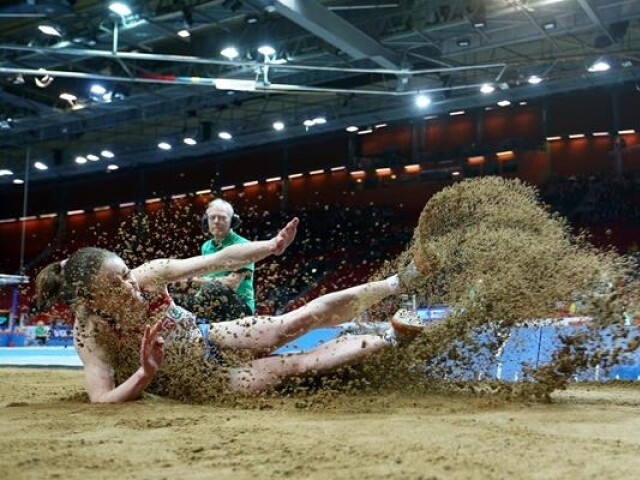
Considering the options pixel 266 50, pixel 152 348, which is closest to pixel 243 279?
pixel 152 348

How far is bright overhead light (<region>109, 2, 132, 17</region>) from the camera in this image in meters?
10.9

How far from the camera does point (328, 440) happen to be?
2311 millimetres

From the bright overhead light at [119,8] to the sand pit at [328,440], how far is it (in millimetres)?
8591

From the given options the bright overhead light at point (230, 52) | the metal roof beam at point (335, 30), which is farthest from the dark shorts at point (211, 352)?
the bright overhead light at point (230, 52)

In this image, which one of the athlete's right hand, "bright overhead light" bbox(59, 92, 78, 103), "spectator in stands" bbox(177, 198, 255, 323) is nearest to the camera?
the athlete's right hand

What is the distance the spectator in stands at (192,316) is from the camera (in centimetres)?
368

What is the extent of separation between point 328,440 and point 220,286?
240 cm

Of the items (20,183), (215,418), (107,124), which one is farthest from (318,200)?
(215,418)

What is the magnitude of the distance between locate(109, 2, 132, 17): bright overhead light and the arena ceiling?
223mm

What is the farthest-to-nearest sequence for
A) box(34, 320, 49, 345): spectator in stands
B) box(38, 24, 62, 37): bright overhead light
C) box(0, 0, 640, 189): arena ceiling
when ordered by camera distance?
box(34, 320, 49, 345): spectator in stands → box(38, 24, 62, 37): bright overhead light → box(0, 0, 640, 189): arena ceiling

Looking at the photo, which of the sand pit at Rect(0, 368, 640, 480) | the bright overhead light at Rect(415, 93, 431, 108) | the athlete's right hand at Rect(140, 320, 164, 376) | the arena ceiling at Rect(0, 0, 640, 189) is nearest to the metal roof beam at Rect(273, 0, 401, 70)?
the arena ceiling at Rect(0, 0, 640, 189)

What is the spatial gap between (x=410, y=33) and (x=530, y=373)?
9.14 metres

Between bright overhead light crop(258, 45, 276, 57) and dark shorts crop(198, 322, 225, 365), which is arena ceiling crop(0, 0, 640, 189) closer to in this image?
bright overhead light crop(258, 45, 276, 57)

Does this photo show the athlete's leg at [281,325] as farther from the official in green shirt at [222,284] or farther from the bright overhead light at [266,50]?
the bright overhead light at [266,50]
